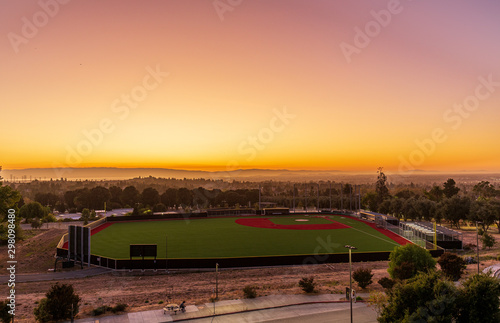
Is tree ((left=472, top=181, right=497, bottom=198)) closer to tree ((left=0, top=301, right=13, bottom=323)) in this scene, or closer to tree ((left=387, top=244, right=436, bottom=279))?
tree ((left=387, top=244, right=436, bottom=279))

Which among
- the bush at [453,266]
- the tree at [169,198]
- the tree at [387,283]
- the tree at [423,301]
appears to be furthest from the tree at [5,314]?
the tree at [169,198]

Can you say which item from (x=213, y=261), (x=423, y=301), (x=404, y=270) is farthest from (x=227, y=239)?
(x=423, y=301)

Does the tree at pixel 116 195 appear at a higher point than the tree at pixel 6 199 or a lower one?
lower

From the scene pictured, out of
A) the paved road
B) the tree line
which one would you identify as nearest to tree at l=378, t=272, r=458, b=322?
the paved road

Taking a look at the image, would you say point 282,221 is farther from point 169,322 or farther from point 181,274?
point 169,322

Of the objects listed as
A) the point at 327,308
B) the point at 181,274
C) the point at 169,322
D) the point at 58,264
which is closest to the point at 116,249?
the point at 58,264

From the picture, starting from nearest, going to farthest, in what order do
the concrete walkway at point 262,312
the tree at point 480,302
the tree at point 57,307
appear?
the tree at point 480,302
the tree at point 57,307
the concrete walkway at point 262,312

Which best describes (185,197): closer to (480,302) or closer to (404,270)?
(404,270)

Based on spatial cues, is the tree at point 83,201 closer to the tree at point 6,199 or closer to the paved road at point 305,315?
the tree at point 6,199
